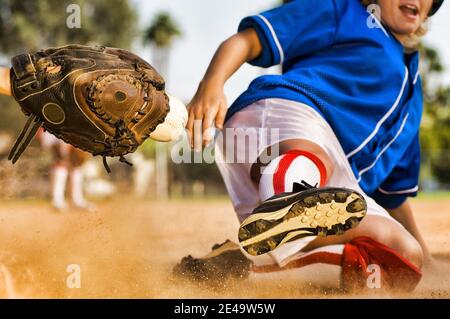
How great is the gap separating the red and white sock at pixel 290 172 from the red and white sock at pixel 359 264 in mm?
209

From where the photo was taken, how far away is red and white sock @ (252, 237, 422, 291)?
1.48m

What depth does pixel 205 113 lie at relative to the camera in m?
1.47

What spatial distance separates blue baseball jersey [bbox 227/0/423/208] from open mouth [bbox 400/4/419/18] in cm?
7

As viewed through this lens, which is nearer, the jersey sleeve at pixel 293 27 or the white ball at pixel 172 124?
the white ball at pixel 172 124

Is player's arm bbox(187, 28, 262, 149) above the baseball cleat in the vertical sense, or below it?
above

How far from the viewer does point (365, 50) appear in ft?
5.14

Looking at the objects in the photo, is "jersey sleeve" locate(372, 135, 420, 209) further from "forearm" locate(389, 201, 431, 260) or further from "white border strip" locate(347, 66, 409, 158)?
"white border strip" locate(347, 66, 409, 158)

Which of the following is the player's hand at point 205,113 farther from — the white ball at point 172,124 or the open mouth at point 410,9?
the open mouth at point 410,9

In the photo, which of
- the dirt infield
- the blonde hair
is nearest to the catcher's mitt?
the dirt infield

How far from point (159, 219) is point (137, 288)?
1816mm

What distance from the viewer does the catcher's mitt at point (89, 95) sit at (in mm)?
1267

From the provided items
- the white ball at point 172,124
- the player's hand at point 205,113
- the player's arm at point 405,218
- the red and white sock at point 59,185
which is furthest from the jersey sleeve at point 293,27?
the red and white sock at point 59,185

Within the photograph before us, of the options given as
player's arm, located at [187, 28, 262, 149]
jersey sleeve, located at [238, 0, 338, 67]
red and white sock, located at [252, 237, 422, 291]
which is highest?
jersey sleeve, located at [238, 0, 338, 67]
